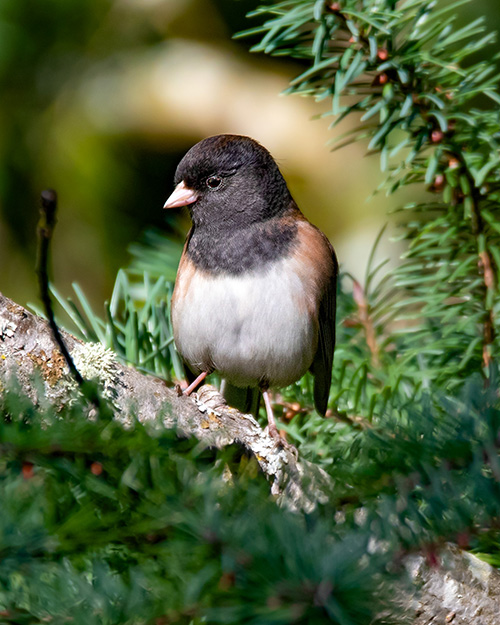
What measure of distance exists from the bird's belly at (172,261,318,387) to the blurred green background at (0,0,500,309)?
53.2 inches

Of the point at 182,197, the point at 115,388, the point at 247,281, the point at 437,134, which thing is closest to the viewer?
the point at 115,388

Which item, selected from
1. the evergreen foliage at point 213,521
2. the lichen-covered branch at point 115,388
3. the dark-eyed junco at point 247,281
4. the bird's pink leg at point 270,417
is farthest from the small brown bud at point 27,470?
the dark-eyed junco at point 247,281

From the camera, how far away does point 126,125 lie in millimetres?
2889

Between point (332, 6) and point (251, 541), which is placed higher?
point (332, 6)

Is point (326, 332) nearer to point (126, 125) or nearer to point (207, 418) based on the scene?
point (207, 418)

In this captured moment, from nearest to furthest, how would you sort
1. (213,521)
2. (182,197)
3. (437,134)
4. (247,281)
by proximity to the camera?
(213,521)
(437,134)
(247,281)
(182,197)

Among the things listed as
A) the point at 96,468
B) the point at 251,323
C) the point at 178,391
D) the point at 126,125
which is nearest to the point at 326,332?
the point at 251,323

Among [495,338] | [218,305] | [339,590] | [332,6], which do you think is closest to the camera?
[339,590]

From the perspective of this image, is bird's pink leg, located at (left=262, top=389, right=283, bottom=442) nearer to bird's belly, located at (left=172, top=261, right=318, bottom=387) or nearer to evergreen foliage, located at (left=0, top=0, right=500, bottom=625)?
bird's belly, located at (left=172, top=261, right=318, bottom=387)

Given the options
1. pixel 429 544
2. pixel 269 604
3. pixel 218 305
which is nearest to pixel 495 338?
pixel 218 305

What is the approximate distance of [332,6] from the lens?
1.11 meters

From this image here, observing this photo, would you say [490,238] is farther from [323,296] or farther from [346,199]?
[346,199]

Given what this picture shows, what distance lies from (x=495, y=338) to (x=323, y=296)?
1.16 ft

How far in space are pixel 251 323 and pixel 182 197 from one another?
33 centimetres
